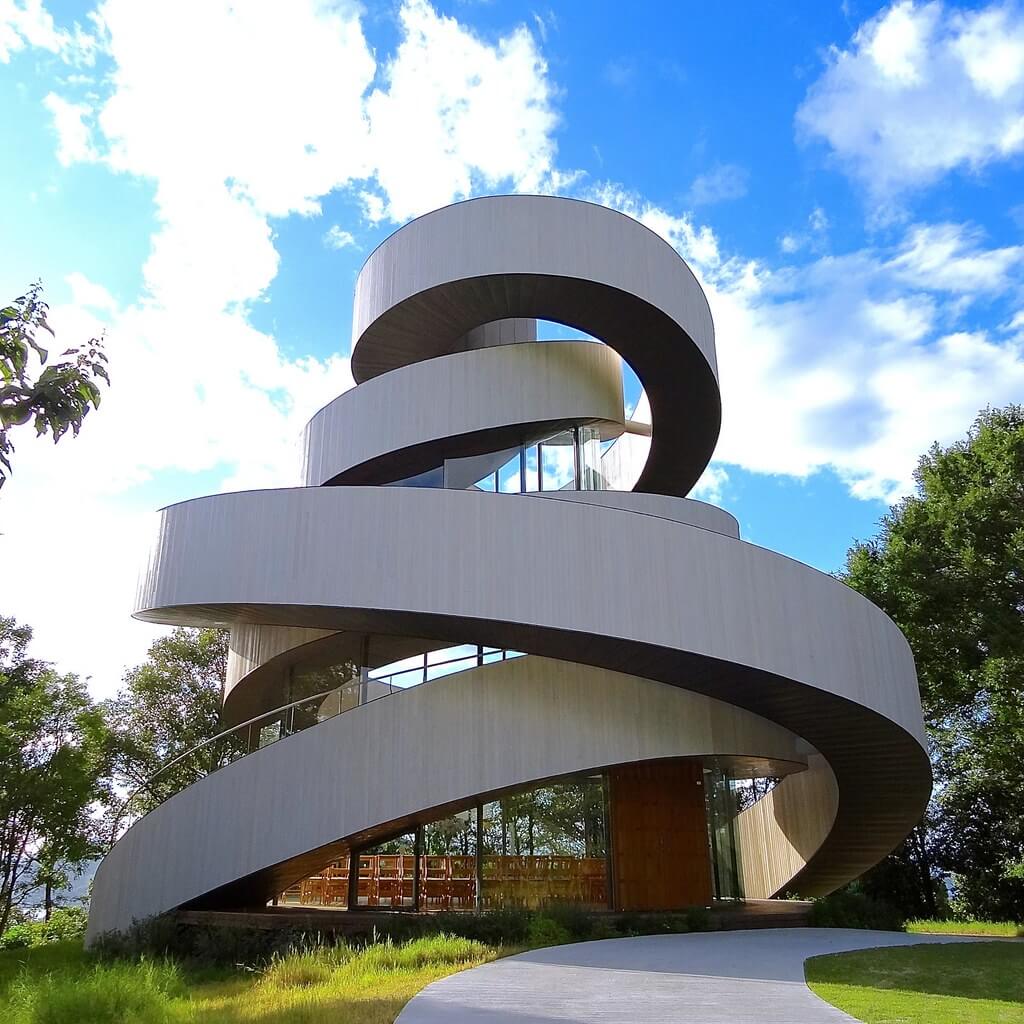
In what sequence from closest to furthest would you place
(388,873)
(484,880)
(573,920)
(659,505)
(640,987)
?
(640,987)
(573,920)
(484,880)
(388,873)
(659,505)

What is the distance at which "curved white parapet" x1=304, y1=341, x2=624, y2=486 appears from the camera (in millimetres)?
15602

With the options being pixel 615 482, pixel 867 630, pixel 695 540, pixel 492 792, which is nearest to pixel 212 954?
pixel 492 792

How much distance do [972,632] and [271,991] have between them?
19.4 metres

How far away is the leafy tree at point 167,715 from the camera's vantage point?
26.3m

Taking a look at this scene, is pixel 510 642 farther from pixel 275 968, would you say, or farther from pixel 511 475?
pixel 275 968

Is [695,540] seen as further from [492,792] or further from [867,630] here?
[492,792]

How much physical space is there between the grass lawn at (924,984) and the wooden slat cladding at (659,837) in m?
4.02

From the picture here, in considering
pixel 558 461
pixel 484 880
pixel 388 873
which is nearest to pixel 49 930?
pixel 388 873

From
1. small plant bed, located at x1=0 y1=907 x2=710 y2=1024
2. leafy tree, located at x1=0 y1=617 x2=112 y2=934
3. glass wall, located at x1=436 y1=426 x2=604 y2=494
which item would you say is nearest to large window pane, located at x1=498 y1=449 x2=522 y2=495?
glass wall, located at x1=436 y1=426 x2=604 y2=494

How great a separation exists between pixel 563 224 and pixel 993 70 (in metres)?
6.93

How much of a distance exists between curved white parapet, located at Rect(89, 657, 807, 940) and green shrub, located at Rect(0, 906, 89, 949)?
11131 millimetres

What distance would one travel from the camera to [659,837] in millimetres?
14070

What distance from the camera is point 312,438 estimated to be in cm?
1698

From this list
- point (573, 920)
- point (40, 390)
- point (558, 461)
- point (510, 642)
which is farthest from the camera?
point (558, 461)
